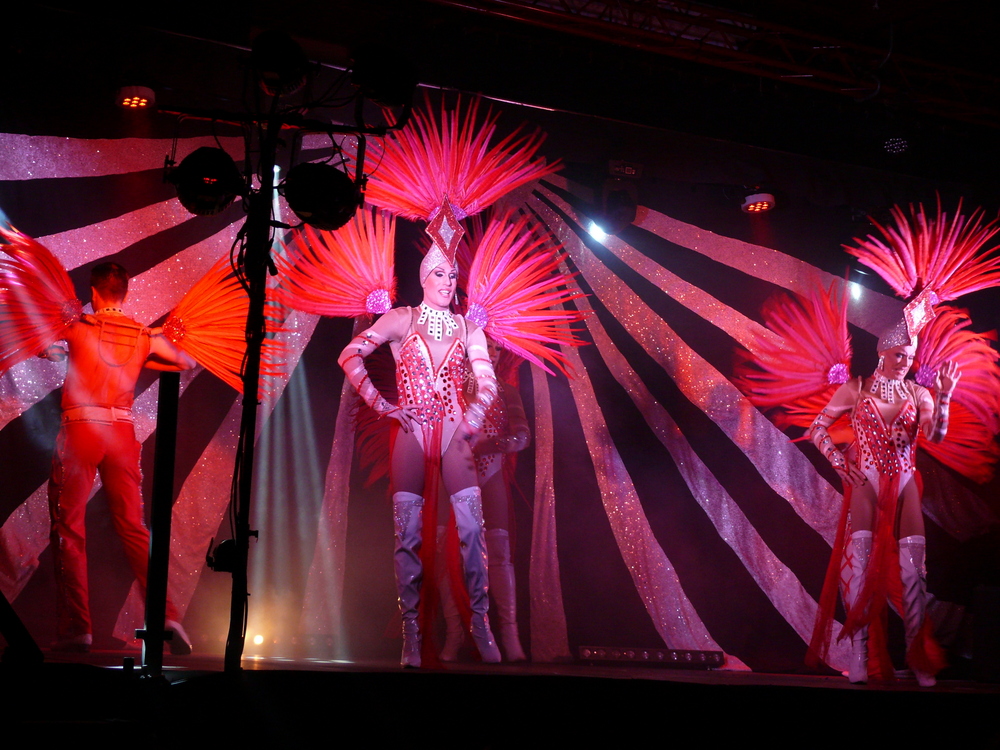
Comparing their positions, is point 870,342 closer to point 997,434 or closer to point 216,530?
point 997,434

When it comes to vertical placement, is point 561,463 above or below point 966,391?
below

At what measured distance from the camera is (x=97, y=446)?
14.2 ft

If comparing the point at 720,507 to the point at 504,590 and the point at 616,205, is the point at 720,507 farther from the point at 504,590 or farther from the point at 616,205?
the point at 616,205

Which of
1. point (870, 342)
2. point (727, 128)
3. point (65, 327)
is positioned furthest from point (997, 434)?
point (65, 327)

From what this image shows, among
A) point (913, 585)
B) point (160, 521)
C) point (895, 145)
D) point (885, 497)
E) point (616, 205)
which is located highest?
point (895, 145)

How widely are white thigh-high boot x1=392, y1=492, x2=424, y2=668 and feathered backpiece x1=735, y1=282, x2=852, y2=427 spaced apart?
263cm

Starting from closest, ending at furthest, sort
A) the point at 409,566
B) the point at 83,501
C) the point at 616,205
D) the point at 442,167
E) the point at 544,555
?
the point at 83,501
the point at 409,566
the point at 442,167
the point at 544,555
the point at 616,205

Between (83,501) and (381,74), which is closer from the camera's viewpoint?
(381,74)

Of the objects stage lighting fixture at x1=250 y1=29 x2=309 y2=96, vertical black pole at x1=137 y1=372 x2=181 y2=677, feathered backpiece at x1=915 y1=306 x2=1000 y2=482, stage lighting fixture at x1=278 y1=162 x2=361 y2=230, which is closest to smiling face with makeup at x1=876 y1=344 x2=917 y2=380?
feathered backpiece at x1=915 y1=306 x2=1000 y2=482

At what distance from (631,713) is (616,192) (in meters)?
3.50

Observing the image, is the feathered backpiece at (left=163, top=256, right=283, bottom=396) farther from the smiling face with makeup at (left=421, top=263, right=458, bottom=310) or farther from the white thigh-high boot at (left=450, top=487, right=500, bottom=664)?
the white thigh-high boot at (left=450, top=487, right=500, bottom=664)

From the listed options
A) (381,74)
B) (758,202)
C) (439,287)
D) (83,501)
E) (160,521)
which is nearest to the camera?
(160,521)

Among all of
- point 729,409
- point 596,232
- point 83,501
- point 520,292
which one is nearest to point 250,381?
point 83,501

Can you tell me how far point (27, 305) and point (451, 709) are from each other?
9.38 ft
